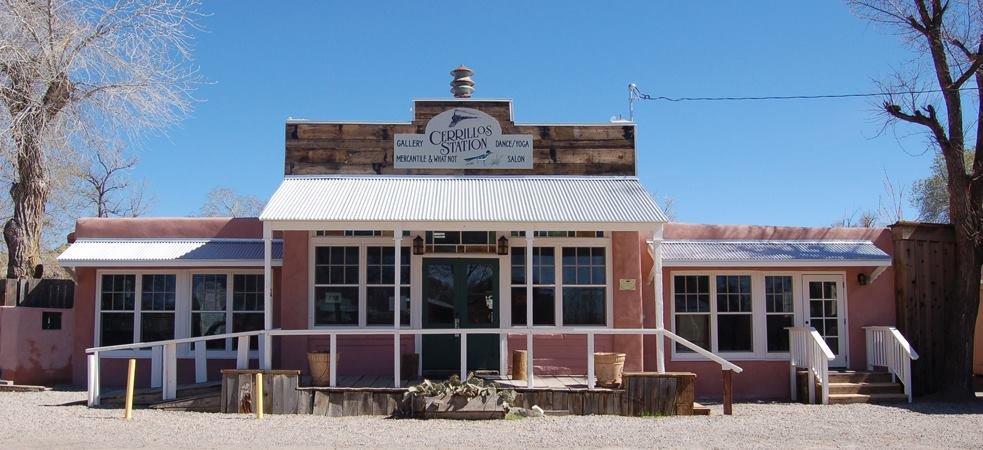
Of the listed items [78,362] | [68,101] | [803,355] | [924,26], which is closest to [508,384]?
[803,355]

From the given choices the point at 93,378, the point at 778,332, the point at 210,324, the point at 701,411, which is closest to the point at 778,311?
the point at 778,332

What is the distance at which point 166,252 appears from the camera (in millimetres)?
14742

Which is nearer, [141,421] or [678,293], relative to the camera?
[141,421]

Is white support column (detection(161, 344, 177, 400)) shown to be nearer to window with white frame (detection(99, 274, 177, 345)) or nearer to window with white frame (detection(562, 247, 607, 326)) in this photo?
window with white frame (detection(99, 274, 177, 345))

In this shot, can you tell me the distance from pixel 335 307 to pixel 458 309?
1969mm

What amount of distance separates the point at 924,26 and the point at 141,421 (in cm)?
1312

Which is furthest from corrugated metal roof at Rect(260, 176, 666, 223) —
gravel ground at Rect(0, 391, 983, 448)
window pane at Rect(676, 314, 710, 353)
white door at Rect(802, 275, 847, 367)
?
white door at Rect(802, 275, 847, 367)

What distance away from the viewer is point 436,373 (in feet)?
45.7

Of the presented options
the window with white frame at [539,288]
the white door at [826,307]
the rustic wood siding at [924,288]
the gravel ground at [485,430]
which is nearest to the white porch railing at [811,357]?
the white door at [826,307]

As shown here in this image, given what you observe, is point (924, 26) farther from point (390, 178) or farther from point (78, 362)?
point (78, 362)

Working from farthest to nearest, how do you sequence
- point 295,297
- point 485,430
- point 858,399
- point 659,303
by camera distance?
point 295,297, point 858,399, point 659,303, point 485,430

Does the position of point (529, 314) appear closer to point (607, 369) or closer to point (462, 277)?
point (607, 369)

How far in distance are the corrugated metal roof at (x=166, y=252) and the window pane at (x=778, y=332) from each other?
829cm

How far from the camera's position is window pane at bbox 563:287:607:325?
14.3 m
